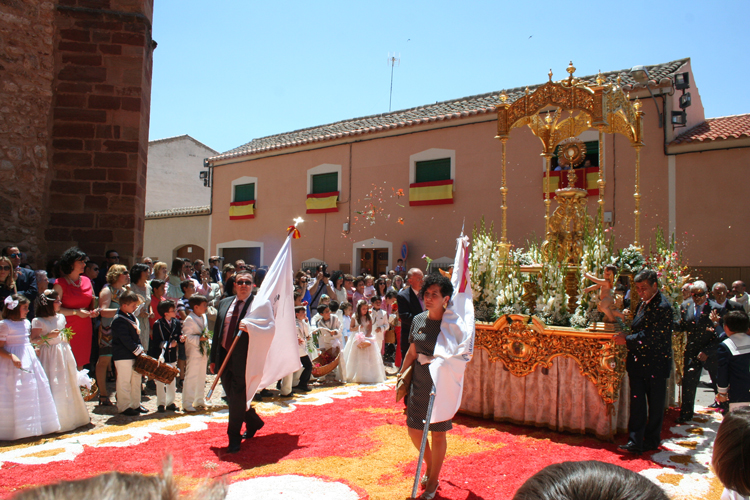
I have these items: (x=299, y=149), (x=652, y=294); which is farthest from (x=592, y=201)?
(x=299, y=149)

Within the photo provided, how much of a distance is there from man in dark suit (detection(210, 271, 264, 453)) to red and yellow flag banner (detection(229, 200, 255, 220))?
15.2m

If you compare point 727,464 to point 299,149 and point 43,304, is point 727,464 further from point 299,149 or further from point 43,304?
point 299,149

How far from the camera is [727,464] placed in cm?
165

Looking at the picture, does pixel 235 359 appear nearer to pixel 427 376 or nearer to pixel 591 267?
pixel 427 376

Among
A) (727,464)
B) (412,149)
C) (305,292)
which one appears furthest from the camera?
(412,149)

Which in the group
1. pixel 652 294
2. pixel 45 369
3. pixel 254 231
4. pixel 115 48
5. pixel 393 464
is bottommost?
pixel 393 464

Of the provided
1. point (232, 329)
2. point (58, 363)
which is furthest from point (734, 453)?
point (58, 363)

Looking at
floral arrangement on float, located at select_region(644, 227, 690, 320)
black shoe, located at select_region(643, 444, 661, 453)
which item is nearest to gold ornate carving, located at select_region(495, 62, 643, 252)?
floral arrangement on float, located at select_region(644, 227, 690, 320)

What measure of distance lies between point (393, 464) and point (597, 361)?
2.34m

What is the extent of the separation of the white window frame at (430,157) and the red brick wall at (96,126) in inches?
352

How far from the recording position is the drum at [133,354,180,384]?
6.14 metres

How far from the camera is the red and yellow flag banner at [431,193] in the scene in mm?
15695

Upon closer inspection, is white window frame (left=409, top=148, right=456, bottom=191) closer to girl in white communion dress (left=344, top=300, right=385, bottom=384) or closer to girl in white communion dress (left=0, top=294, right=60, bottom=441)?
girl in white communion dress (left=344, top=300, right=385, bottom=384)

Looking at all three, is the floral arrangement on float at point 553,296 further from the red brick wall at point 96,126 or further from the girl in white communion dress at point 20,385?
the red brick wall at point 96,126
